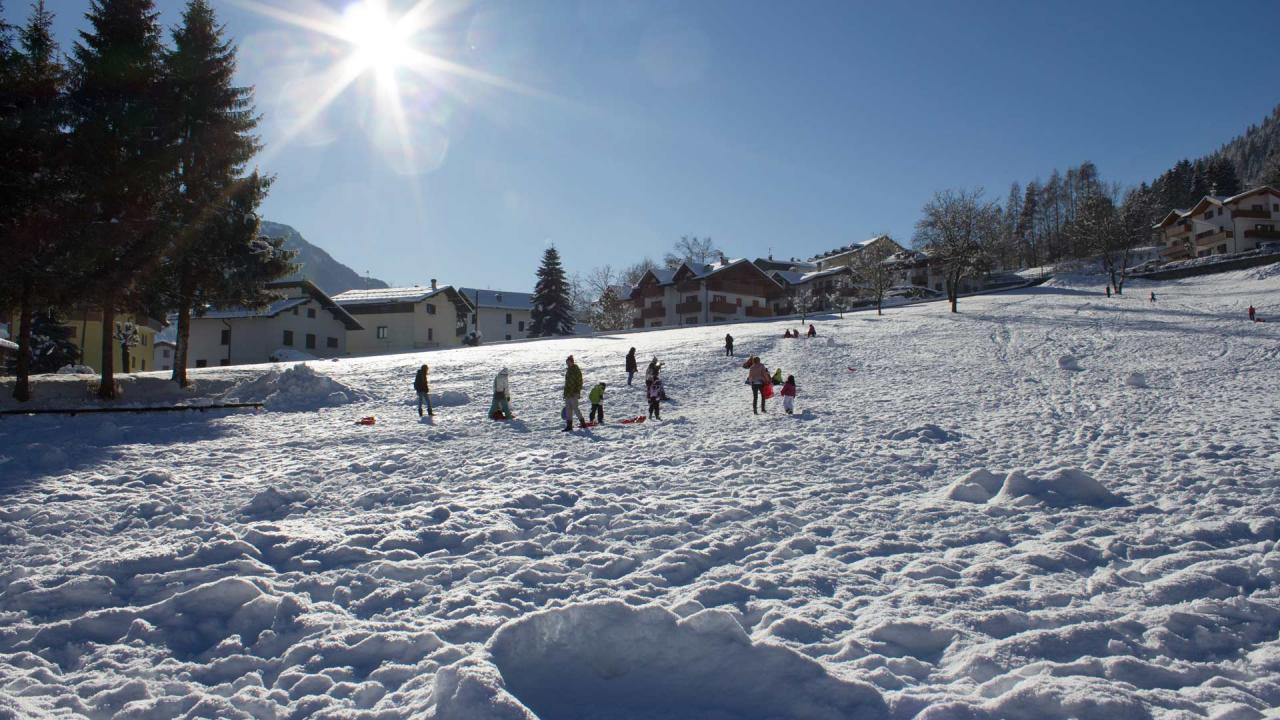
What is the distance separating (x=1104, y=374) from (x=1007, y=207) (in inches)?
4088

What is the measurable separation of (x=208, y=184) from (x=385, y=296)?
35.4 m

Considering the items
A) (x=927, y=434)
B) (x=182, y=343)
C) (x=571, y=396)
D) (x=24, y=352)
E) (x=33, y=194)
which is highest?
(x=33, y=194)

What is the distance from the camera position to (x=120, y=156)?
2141 centimetres

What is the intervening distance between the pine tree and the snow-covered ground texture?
1961 inches

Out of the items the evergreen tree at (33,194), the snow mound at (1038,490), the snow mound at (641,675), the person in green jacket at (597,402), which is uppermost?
the evergreen tree at (33,194)

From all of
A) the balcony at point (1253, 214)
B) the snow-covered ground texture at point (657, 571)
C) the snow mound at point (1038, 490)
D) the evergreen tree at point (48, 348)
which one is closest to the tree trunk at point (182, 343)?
the snow-covered ground texture at point (657, 571)

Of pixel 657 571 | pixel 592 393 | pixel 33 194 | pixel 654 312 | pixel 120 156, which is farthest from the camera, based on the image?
pixel 654 312

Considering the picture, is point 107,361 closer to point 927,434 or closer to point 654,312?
point 927,434

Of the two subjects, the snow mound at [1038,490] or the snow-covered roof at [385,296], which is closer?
the snow mound at [1038,490]

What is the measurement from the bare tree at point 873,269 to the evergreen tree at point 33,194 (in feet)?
175

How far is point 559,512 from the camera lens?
7852 millimetres

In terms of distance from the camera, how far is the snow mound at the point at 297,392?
20969 mm

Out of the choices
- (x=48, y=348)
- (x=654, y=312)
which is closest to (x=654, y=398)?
(x=48, y=348)

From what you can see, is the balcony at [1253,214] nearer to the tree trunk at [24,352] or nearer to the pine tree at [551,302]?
the pine tree at [551,302]
